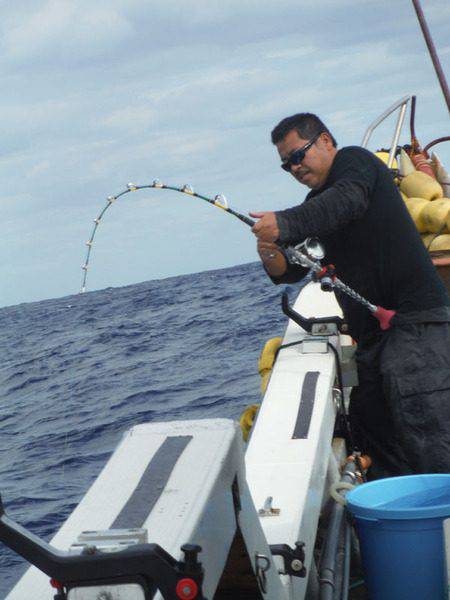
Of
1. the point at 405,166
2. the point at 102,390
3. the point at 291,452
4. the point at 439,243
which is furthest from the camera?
the point at 102,390

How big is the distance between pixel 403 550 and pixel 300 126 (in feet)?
5.20

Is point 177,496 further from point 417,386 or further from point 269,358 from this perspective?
point 269,358

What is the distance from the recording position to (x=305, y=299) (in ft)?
16.5

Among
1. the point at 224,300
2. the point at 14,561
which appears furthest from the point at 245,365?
the point at 224,300

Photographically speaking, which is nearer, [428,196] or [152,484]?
[152,484]

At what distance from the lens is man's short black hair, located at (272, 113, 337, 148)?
3359 mm

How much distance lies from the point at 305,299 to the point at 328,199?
2017 millimetres

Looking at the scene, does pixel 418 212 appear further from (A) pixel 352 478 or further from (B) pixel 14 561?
(B) pixel 14 561

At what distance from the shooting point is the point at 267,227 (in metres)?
2.88

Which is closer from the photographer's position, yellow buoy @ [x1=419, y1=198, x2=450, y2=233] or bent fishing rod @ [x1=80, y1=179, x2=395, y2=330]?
bent fishing rod @ [x1=80, y1=179, x2=395, y2=330]

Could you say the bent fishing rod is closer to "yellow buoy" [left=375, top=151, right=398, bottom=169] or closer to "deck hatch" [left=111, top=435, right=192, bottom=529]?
"deck hatch" [left=111, top=435, right=192, bottom=529]

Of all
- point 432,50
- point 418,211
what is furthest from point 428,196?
point 432,50

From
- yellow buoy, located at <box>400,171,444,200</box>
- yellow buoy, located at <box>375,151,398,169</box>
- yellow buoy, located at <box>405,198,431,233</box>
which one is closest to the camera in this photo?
yellow buoy, located at <box>405,198,431,233</box>

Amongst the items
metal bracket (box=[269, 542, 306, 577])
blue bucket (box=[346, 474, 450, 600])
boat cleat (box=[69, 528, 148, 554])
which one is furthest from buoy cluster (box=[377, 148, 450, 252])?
boat cleat (box=[69, 528, 148, 554])
